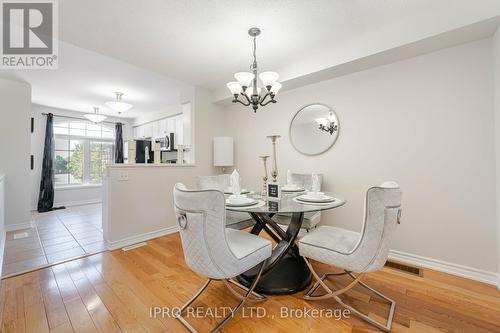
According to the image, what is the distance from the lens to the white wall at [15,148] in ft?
11.1

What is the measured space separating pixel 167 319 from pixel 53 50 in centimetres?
331

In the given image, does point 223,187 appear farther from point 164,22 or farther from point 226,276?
point 164,22

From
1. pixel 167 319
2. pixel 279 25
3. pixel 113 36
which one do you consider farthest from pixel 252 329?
pixel 113 36

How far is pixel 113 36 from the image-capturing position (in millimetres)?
2258

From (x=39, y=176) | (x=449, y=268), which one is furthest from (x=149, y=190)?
(x=39, y=176)

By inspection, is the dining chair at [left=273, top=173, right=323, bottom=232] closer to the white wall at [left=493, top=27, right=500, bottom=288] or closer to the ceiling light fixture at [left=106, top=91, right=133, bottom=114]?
the white wall at [left=493, top=27, right=500, bottom=288]

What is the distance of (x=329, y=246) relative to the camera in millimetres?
1517

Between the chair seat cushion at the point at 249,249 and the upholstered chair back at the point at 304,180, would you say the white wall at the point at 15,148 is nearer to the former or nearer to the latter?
the chair seat cushion at the point at 249,249

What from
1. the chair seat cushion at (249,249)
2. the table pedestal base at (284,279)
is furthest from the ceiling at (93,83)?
the table pedestal base at (284,279)

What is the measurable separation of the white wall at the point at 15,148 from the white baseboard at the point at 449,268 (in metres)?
5.65

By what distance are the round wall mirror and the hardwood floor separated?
1.60 m

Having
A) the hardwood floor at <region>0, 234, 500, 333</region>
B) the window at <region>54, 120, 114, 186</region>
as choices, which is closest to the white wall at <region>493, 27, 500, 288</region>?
the hardwood floor at <region>0, 234, 500, 333</region>

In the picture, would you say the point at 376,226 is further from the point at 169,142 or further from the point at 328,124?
the point at 169,142

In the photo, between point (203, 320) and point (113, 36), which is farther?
point (113, 36)
